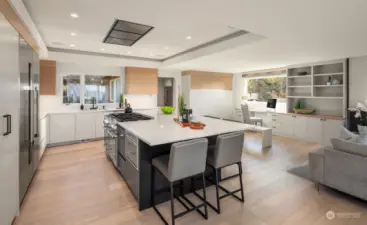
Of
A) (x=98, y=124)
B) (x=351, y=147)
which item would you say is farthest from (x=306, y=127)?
(x=98, y=124)

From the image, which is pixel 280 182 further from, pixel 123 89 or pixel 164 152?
pixel 123 89

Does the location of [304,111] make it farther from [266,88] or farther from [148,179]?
[148,179]

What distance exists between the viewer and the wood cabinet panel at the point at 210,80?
7537mm

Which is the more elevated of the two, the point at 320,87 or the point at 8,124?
the point at 320,87

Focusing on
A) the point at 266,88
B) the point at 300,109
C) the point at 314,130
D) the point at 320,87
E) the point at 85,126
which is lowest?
the point at 314,130

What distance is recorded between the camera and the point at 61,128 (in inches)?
208

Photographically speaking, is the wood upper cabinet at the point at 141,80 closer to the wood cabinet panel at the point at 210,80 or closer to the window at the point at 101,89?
the window at the point at 101,89

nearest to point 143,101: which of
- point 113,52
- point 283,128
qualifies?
point 113,52

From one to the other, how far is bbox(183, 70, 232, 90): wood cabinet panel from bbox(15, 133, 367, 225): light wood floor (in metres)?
4.28

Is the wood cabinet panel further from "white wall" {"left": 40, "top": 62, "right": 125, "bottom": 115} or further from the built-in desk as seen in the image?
"white wall" {"left": 40, "top": 62, "right": 125, "bottom": 115}

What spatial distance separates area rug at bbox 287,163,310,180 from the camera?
3.42m

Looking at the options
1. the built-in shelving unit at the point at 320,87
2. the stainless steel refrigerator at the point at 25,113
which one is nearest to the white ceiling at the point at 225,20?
the stainless steel refrigerator at the point at 25,113

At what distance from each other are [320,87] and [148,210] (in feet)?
20.5

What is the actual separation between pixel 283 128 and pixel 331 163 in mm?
4006
